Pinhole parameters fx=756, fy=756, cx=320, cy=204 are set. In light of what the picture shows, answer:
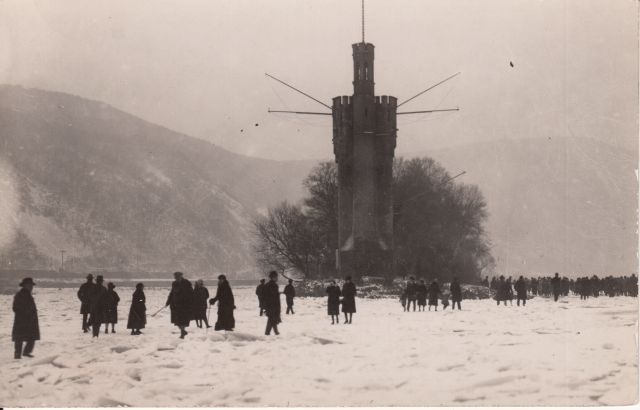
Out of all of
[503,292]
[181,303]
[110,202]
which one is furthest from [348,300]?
[110,202]

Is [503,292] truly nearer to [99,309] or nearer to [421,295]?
[421,295]

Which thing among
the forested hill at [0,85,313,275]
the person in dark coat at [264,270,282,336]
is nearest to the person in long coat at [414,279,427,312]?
the person in dark coat at [264,270,282,336]

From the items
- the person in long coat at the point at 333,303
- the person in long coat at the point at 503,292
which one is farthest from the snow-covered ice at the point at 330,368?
the person in long coat at the point at 503,292

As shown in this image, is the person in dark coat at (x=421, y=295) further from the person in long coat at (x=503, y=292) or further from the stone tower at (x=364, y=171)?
the stone tower at (x=364, y=171)

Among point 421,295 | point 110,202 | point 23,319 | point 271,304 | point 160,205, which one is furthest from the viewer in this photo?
point 160,205

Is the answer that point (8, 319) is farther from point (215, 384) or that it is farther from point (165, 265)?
point (165, 265)

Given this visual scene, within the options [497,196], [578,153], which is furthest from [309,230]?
[497,196]
